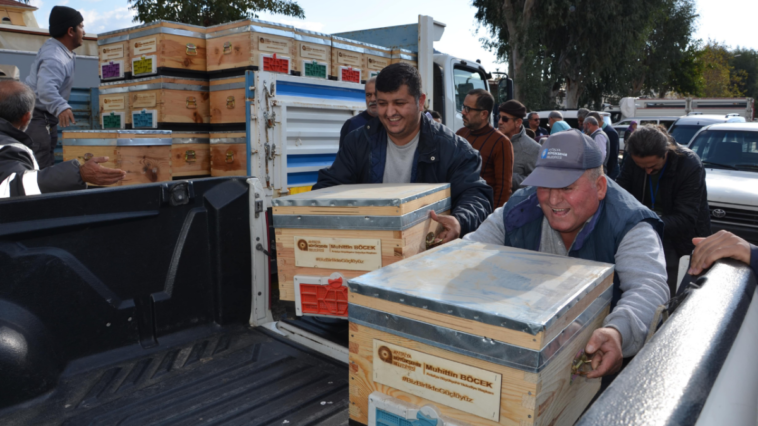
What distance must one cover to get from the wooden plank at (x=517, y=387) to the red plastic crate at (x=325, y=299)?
0.77 m

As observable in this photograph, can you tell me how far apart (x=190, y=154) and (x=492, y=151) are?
3071 millimetres

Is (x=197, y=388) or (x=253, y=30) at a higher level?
(x=253, y=30)

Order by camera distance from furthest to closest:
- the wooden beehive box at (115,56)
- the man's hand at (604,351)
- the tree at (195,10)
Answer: the tree at (195,10)
the wooden beehive box at (115,56)
the man's hand at (604,351)

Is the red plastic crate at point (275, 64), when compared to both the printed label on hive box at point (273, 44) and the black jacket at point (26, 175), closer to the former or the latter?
the printed label on hive box at point (273, 44)

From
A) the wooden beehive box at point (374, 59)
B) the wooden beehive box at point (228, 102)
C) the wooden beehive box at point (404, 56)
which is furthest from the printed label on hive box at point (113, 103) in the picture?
the wooden beehive box at point (404, 56)

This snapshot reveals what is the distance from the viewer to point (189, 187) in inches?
123

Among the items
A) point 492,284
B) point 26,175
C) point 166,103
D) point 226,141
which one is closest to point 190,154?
point 226,141

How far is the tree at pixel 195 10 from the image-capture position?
15867 millimetres

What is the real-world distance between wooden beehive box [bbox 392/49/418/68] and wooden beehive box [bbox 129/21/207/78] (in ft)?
8.15

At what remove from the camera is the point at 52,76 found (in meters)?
5.03

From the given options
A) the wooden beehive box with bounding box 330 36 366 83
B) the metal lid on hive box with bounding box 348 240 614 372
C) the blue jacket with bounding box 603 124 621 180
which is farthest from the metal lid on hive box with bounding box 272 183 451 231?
the blue jacket with bounding box 603 124 621 180

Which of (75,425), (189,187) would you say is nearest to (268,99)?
(189,187)

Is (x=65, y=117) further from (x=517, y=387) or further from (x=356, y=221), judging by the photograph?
(x=517, y=387)

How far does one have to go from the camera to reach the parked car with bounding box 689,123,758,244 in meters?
6.75
